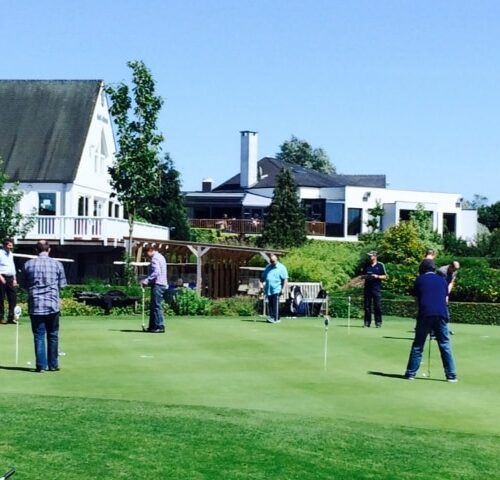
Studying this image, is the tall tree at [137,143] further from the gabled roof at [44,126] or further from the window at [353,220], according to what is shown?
the window at [353,220]

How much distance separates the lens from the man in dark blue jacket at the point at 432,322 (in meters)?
15.7

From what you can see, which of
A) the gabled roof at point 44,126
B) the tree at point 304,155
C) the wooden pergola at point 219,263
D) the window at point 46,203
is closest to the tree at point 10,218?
the wooden pergola at point 219,263

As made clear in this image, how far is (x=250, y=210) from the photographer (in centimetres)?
7912

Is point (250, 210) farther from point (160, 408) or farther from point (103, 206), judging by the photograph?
point (160, 408)

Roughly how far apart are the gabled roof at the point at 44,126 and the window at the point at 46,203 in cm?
73

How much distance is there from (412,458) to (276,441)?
1.24 m

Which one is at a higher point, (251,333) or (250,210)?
(250,210)

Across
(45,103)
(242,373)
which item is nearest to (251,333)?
(242,373)

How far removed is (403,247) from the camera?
46938mm

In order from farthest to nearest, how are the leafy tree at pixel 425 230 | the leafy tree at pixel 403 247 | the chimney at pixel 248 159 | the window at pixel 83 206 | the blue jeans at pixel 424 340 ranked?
the chimney at pixel 248 159, the leafy tree at pixel 425 230, the window at pixel 83 206, the leafy tree at pixel 403 247, the blue jeans at pixel 424 340

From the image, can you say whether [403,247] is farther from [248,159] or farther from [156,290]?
[248,159]

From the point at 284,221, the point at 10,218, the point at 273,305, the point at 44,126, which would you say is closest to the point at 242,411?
the point at 273,305

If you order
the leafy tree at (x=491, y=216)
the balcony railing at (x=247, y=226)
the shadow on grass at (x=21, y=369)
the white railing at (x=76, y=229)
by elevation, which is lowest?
the shadow on grass at (x=21, y=369)

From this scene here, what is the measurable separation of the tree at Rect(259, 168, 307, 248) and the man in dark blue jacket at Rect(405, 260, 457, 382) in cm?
4795
